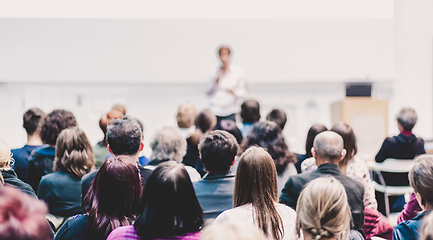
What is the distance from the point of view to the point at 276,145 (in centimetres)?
256

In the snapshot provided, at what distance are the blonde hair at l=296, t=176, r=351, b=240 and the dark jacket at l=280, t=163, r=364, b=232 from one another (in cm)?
70

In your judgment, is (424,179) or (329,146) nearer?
(424,179)

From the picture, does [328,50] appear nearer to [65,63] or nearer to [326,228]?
[65,63]

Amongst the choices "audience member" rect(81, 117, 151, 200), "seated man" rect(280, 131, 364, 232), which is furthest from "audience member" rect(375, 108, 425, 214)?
"audience member" rect(81, 117, 151, 200)

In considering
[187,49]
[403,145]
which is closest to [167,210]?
[403,145]

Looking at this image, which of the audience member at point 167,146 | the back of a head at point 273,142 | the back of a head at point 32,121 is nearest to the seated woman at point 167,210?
the audience member at point 167,146

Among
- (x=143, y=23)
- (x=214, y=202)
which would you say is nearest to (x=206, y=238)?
(x=214, y=202)

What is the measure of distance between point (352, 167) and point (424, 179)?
0.85m

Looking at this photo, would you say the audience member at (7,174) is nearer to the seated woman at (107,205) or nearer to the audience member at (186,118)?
the seated woman at (107,205)

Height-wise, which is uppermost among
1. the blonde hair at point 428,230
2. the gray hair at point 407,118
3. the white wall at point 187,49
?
the white wall at point 187,49

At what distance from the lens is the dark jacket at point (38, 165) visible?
2451 mm

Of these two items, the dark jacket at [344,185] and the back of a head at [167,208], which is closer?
the back of a head at [167,208]

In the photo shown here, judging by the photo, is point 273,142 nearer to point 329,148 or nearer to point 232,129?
point 329,148

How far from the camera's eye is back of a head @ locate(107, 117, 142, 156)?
6.77 ft
